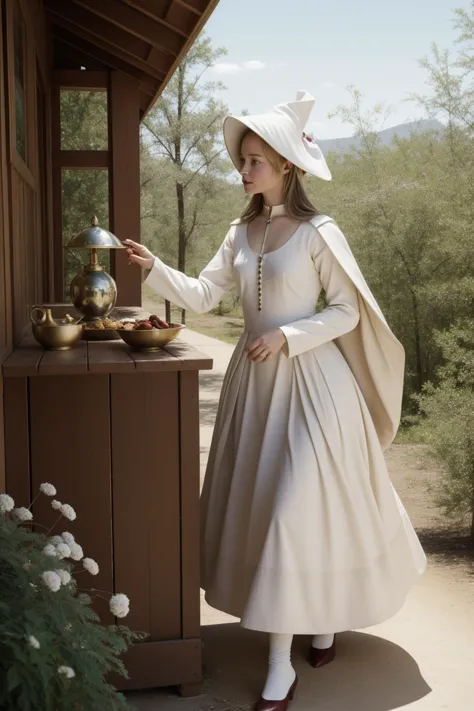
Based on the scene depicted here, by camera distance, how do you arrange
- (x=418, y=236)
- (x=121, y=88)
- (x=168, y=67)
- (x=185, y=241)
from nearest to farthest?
(x=168, y=67)
(x=121, y=88)
(x=418, y=236)
(x=185, y=241)

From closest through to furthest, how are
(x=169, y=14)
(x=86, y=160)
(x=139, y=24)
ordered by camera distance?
(x=169, y=14) < (x=139, y=24) < (x=86, y=160)

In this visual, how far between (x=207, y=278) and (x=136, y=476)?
2.93ft

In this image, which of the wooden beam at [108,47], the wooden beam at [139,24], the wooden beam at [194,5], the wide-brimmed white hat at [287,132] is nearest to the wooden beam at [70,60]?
the wooden beam at [108,47]

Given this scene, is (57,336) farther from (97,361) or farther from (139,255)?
(139,255)

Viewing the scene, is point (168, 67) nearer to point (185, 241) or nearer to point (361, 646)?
point (361, 646)

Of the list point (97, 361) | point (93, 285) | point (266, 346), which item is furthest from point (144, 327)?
point (93, 285)

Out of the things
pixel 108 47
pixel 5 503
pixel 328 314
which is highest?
pixel 108 47

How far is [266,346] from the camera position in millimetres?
2941

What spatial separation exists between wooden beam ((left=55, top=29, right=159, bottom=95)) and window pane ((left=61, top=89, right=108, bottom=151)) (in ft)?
14.9

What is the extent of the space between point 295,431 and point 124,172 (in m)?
3.74

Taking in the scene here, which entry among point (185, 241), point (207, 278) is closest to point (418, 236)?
point (185, 241)

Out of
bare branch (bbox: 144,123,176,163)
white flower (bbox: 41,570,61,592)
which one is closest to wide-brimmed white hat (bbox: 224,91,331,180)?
white flower (bbox: 41,570,61,592)

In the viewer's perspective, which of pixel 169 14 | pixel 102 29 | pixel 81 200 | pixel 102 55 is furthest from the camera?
pixel 81 200

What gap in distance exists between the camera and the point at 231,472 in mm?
3203
